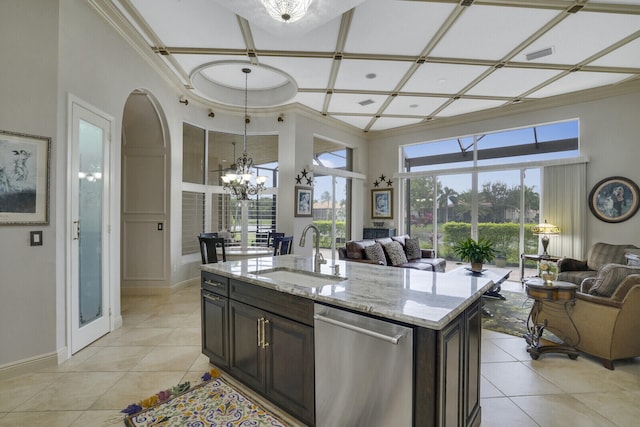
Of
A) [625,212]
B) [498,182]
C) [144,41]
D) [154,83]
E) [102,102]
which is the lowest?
[625,212]

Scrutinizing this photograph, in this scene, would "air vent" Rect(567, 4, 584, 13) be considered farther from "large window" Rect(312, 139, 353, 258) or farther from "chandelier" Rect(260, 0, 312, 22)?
"large window" Rect(312, 139, 353, 258)

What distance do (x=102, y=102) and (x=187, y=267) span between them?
302 centimetres

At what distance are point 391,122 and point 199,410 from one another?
6522 millimetres

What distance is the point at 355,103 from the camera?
570cm

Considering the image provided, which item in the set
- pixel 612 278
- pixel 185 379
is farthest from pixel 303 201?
pixel 612 278

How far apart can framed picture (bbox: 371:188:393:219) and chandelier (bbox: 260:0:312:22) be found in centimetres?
560

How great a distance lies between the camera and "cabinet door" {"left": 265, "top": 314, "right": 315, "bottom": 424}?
5.58 feet

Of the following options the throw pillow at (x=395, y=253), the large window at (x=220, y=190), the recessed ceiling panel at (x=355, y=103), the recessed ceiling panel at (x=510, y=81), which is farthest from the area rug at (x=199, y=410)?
the recessed ceiling panel at (x=510, y=81)

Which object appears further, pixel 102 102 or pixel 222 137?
pixel 222 137

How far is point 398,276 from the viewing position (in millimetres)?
2078

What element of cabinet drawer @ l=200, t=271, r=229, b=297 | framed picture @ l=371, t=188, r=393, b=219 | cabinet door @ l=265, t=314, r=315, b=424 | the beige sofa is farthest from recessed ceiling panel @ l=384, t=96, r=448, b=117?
cabinet door @ l=265, t=314, r=315, b=424

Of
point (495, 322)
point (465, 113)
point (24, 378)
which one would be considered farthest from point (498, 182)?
point (24, 378)

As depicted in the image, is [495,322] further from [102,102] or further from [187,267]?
[102,102]

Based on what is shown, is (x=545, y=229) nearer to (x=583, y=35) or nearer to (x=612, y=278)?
(x=612, y=278)
